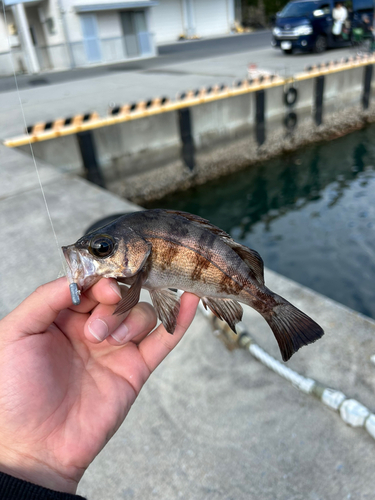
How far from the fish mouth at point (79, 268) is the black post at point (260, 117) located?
11.7 meters

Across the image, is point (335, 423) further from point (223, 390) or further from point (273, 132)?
point (273, 132)

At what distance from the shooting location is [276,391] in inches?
119

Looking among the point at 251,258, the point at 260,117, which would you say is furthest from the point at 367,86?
the point at 251,258

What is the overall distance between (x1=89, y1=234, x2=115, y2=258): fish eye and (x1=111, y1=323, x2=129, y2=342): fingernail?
1.72ft

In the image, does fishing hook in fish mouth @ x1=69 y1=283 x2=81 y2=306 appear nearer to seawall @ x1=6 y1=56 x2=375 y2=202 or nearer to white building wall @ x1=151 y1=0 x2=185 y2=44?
seawall @ x1=6 y1=56 x2=375 y2=202

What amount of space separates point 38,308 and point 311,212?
8226 mm

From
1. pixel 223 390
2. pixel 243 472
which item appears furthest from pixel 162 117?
pixel 243 472

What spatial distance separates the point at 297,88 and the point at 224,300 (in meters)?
13.2

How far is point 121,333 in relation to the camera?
1.86 meters

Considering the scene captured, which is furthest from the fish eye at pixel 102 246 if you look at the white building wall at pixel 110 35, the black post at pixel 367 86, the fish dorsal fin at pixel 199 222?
the white building wall at pixel 110 35

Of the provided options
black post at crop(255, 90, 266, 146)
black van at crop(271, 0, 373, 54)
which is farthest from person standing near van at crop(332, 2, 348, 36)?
black post at crop(255, 90, 266, 146)

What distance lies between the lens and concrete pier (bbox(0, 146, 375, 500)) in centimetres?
248

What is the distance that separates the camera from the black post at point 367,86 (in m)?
14.9

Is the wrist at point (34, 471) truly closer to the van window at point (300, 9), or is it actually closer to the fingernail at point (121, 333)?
the fingernail at point (121, 333)
